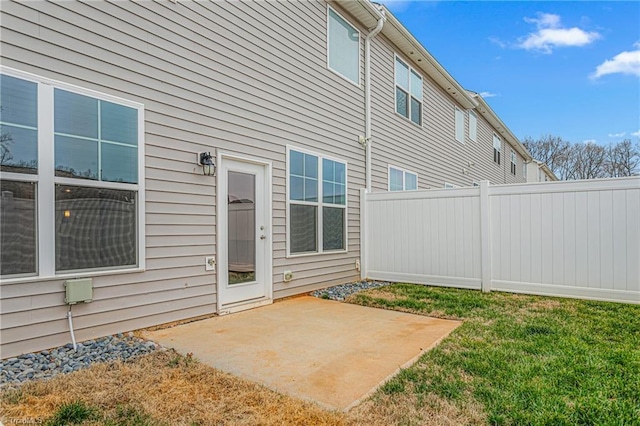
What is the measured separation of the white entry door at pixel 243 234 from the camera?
4613 mm

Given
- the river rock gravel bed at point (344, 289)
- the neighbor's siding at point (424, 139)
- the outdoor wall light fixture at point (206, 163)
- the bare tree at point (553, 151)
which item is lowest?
the river rock gravel bed at point (344, 289)

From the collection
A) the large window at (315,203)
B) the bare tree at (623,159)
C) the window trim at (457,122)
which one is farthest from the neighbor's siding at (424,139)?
the bare tree at (623,159)

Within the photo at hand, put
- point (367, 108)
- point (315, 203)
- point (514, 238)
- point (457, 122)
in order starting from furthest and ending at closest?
point (457, 122), point (367, 108), point (315, 203), point (514, 238)

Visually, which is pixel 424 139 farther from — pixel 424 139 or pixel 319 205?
pixel 319 205

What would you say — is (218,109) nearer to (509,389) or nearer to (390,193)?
(390,193)

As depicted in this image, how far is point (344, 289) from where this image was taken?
6219mm

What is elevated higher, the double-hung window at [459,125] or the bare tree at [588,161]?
the bare tree at [588,161]

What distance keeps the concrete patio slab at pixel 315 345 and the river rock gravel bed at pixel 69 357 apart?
26cm

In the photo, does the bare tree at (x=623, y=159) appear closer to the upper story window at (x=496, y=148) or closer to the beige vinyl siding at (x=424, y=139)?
the upper story window at (x=496, y=148)

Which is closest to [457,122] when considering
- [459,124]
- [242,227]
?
[459,124]

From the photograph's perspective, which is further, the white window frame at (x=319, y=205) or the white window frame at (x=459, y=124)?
the white window frame at (x=459, y=124)

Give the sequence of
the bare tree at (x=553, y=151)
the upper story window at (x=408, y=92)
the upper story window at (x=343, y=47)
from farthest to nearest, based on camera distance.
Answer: the bare tree at (x=553, y=151) < the upper story window at (x=408, y=92) < the upper story window at (x=343, y=47)

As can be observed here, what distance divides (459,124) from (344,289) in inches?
342

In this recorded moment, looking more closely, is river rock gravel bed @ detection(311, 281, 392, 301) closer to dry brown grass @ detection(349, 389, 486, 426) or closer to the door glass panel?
the door glass panel
